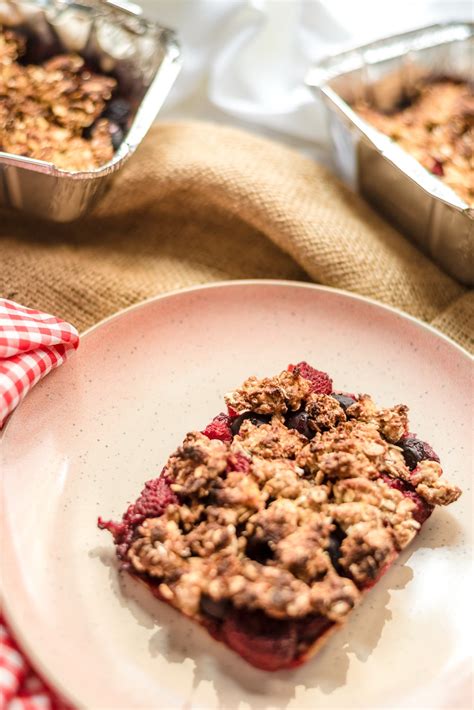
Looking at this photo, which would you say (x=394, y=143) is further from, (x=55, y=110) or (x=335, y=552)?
(x=335, y=552)

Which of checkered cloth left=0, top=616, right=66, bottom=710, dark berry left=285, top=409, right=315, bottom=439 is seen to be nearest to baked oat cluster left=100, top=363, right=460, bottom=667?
dark berry left=285, top=409, right=315, bottom=439

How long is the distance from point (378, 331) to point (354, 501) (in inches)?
22.8

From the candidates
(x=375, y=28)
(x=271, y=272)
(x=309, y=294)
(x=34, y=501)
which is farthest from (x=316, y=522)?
(x=375, y=28)

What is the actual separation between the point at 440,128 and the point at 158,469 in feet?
4.54

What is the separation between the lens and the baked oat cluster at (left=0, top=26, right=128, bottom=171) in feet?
6.79

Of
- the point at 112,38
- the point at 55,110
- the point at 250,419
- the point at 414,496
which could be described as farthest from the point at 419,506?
the point at 112,38

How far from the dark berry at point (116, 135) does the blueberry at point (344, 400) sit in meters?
0.94

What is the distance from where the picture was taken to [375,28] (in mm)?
2697

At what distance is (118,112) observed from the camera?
2223 mm

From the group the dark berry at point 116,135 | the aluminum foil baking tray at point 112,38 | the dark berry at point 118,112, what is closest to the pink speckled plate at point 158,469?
the dark berry at point 116,135

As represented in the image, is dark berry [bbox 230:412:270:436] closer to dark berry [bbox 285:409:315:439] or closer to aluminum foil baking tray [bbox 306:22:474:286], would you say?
dark berry [bbox 285:409:315:439]

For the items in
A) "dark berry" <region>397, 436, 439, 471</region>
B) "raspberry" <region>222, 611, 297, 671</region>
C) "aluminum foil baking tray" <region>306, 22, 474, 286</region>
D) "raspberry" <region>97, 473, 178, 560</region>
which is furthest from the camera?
"aluminum foil baking tray" <region>306, 22, 474, 286</region>

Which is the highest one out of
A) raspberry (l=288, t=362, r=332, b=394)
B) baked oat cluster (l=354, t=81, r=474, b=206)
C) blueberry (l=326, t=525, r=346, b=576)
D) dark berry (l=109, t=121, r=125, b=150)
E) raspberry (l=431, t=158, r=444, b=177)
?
baked oat cluster (l=354, t=81, r=474, b=206)

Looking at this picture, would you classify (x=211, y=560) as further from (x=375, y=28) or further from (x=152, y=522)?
(x=375, y=28)
